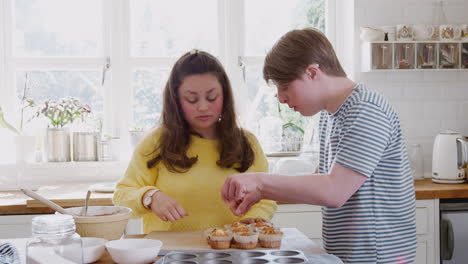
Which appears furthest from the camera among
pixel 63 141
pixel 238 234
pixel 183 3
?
pixel 183 3

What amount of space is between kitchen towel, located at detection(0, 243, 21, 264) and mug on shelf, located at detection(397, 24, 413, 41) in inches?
110

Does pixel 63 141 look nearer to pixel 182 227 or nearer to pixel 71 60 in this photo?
pixel 71 60

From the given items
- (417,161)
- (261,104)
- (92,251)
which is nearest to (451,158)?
(417,161)

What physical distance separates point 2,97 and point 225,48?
4.86 ft

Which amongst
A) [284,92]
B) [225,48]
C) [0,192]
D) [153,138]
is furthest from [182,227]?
[225,48]

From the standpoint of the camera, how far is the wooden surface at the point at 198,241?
5.36ft

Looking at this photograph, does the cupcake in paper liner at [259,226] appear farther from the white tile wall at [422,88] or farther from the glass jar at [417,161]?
the white tile wall at [422,88]

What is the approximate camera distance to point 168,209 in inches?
72.2

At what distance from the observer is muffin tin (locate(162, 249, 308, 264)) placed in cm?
147

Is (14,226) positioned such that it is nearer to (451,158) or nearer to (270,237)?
(270,237)

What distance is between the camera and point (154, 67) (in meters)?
3.87

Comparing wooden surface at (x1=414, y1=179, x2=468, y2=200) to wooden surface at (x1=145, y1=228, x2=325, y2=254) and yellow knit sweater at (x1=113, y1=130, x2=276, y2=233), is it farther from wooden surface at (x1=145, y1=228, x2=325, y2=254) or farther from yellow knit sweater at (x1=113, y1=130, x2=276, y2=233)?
wooden surface at (x1=145, y1=228, x2=325, y2=254)

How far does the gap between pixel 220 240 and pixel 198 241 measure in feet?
0.44

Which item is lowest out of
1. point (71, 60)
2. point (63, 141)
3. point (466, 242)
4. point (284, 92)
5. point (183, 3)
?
point (466, 242)
